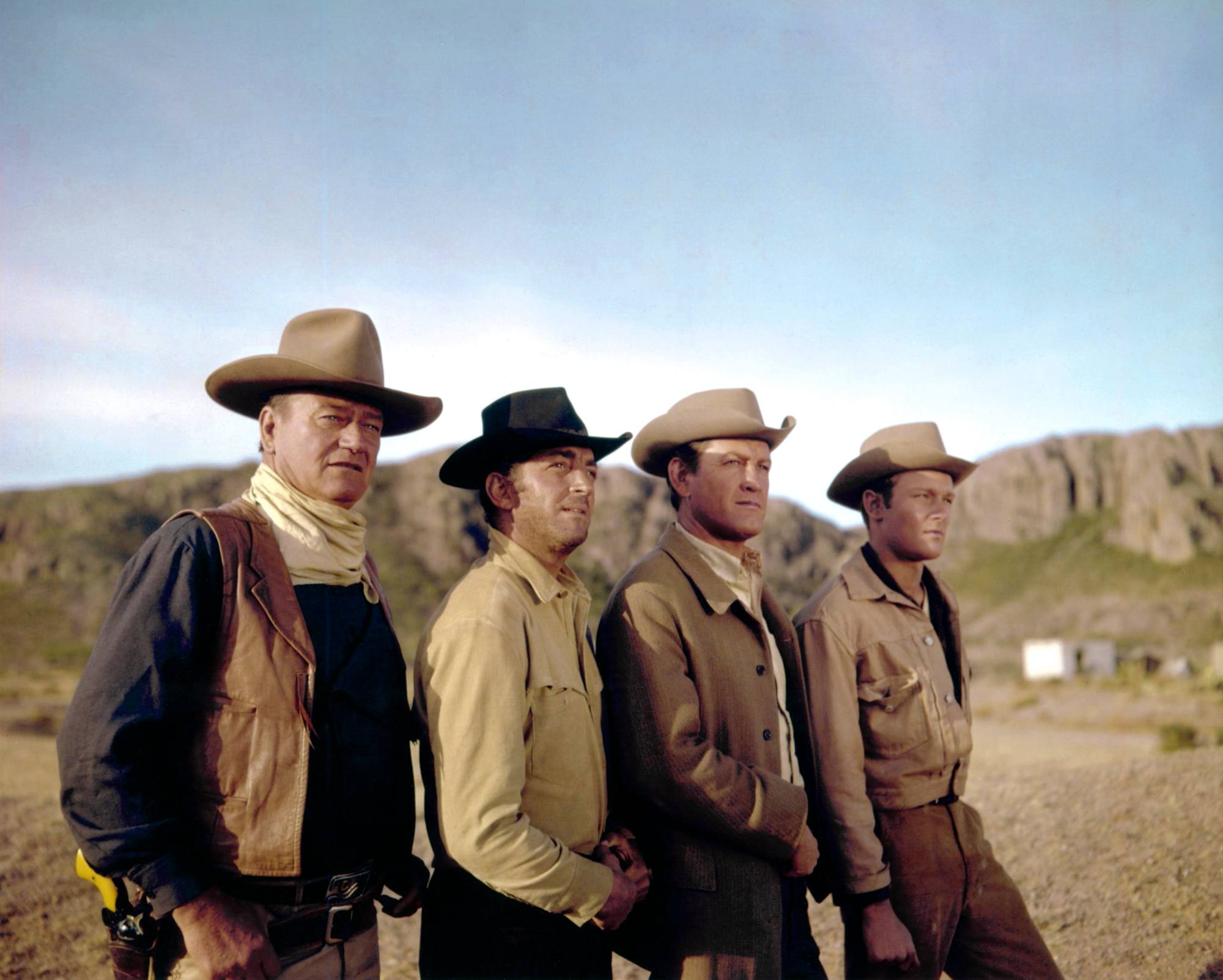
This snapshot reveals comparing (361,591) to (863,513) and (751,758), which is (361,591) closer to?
(751,758)

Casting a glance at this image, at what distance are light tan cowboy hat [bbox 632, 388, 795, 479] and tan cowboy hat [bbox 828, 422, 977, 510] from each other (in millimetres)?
624

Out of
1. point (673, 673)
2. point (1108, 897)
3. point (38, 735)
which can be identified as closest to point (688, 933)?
point (673, 673)

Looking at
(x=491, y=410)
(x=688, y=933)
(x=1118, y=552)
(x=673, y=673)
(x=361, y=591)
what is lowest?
(x=1118, y=552)

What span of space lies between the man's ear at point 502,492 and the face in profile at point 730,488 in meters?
0.81

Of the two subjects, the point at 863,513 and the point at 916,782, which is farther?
the point at 863,513

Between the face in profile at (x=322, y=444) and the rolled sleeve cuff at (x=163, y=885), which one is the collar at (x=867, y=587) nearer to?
the face in profile at (x=322, y=444)

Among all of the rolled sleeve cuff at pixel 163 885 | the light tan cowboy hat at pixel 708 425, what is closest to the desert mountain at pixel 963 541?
the light tan cowboy hat at pixel 708 425

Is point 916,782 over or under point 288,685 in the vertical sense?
under

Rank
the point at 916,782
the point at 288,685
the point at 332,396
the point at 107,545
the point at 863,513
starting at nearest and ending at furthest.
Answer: the point at 288,685 → the point at 332,396 → the point at 916,782 → the point at 863,513 → the point at 107,545

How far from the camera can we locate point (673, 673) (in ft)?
9.98

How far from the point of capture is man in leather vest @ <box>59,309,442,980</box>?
218cm

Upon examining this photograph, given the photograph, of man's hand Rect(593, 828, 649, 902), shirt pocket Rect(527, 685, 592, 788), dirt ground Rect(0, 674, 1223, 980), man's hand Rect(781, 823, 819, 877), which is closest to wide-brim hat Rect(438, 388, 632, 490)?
shirt pocket Rect(527, 685, 592, 788)

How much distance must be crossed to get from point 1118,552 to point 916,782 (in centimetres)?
8919

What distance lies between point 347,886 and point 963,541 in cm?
10413
